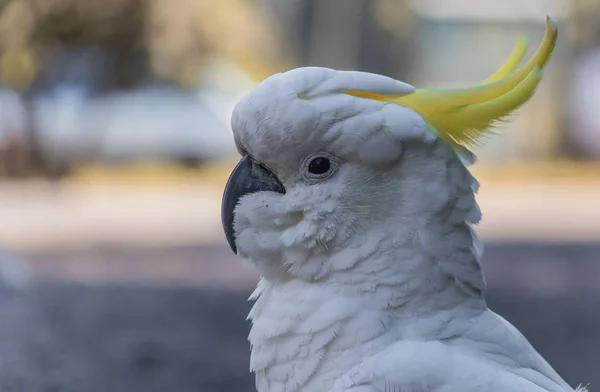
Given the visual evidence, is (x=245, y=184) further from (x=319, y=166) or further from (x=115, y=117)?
(x=115, y=117)

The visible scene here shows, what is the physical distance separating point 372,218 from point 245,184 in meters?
0.19

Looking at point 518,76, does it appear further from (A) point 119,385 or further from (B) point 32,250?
(B) point 32,250

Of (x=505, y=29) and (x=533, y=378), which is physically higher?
(x=505, y=29)

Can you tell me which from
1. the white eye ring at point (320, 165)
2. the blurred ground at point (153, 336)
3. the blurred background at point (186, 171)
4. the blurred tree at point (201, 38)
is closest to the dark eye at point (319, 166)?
the white eye ring at point (320, 165)

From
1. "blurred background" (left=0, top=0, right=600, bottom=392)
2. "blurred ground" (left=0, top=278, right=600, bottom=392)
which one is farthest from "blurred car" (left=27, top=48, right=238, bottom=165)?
"blurred ground" (left=0, top=278, right=600, bottom=392)

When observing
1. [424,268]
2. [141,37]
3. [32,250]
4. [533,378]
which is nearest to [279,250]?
[424,268]

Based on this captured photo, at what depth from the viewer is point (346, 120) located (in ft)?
3.40

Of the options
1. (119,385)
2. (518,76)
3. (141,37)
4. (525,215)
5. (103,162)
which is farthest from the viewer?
(103,162)

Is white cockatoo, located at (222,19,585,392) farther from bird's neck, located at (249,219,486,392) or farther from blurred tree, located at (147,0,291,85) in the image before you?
blurred tree, located at (147,0,291,85)

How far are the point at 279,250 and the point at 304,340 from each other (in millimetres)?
132

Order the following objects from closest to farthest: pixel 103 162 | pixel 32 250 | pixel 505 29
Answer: pixel 32 250 < pixel 103 162 < pixel 505 29

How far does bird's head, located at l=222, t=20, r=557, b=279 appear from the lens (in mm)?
1030

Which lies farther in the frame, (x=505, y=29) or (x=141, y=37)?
(x=505, y=29)

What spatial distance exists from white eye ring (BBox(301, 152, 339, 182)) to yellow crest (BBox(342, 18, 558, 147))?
10 centimetres
